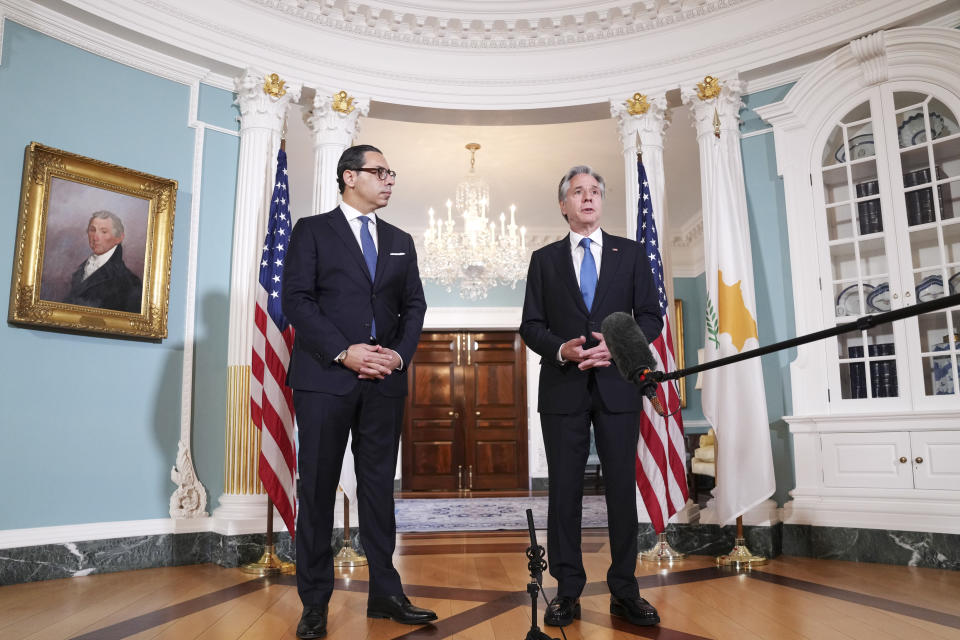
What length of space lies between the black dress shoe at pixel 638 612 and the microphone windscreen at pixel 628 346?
1484 mm

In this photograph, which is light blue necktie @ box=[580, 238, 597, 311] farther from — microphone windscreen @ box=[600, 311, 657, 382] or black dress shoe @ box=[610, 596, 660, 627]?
microphone windscreen @ box=[600, 311, 657, 382]

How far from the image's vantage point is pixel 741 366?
4.17m

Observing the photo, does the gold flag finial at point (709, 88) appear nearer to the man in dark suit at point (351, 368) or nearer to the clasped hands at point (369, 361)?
the man in dark suit at point (351, 368)

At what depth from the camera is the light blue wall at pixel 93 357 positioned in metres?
3.67

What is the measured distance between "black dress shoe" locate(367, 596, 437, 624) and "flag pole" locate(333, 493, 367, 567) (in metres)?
1.32

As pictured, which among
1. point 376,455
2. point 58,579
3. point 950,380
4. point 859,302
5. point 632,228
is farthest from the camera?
point 632,228

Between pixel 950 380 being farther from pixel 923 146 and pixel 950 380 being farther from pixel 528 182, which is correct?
pixel 528 182

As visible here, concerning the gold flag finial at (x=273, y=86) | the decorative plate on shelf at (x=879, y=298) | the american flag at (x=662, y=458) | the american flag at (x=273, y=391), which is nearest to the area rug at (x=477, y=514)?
the american flag at (x=662, y=458)

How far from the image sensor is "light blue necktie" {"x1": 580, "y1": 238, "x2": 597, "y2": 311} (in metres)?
2.74

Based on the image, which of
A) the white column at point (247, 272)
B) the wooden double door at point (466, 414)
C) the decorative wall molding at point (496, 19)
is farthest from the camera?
the wooden double door at point (466, 414)

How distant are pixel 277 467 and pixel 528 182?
5222 mm

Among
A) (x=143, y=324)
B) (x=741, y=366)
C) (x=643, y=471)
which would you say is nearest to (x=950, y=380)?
(x=741, y=366)

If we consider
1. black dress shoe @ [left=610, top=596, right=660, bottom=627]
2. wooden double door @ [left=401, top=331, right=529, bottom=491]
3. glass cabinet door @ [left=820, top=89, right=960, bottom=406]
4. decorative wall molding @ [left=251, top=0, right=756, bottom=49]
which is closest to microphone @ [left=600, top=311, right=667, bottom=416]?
black dress shoe @ [left=610, top=596, right=660, bottom=627]

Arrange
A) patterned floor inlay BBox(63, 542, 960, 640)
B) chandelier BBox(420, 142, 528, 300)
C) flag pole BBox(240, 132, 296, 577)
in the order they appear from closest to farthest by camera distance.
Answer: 1. patterned floor inlay BBox(63, 542, 960, 640)
2. flag pole BBox(240, 132, 296, 577)
3. chandelier BBox(420, 142, 528, 300)
